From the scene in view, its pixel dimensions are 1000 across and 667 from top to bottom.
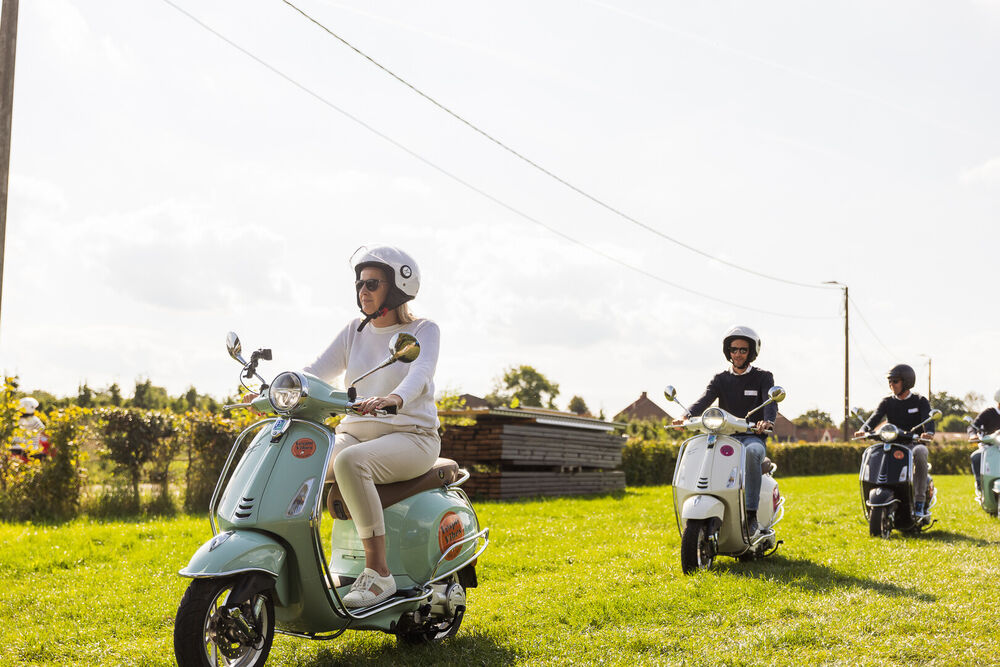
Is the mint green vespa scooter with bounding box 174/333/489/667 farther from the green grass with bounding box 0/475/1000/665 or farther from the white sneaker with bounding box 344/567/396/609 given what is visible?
the green grass with bounding box 0/475/1000/665

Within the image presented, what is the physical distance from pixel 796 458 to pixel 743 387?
20.4 meters

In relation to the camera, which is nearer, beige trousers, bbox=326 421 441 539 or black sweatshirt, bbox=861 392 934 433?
beige trousers, bbox=326 421 441 539


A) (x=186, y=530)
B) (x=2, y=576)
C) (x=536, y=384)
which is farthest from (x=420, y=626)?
(x=536, y=384)

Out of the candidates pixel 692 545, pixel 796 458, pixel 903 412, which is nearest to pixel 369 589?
pixel 692 545

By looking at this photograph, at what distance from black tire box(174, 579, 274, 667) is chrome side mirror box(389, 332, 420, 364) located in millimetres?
1047

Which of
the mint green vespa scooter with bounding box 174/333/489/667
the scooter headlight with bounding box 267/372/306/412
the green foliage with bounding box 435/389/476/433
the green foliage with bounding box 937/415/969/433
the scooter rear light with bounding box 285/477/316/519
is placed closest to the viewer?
the mint green vespa scooter with bounding box 174/333/489/667

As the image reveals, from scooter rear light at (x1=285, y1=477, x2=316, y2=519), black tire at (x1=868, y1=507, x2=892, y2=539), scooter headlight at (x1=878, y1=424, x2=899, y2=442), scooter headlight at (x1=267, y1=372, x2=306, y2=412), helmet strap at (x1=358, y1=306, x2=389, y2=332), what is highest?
helmet strap at (x1=358, y1=306, x2=389, y2=332)

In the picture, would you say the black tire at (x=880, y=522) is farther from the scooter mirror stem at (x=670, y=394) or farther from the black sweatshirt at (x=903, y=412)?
the scooter mirror stem at (x=670, y=394)

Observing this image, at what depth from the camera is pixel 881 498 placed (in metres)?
8.55

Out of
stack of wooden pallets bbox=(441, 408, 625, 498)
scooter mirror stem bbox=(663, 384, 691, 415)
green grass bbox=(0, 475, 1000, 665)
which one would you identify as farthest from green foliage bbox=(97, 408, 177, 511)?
scooter mirror stem bbox=(663, 384, 691, 415)

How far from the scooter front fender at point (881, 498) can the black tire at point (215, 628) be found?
21.6ft

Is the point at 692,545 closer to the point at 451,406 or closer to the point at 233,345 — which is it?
the point at 233,345

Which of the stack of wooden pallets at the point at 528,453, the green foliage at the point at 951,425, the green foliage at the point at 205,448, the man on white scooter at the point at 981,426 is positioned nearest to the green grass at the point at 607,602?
the green foliage at the point at 205,448

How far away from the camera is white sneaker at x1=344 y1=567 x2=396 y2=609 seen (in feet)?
12.8
